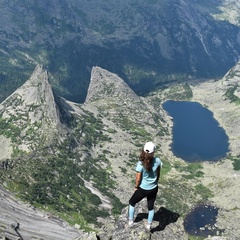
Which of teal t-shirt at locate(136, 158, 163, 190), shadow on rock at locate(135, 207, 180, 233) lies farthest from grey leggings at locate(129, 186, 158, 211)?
shadow on rock at locate(135, 207, 180, 233)

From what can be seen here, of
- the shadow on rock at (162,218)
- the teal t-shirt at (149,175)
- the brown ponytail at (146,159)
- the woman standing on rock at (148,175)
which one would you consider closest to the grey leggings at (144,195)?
the woman standing on rock at (148,175)

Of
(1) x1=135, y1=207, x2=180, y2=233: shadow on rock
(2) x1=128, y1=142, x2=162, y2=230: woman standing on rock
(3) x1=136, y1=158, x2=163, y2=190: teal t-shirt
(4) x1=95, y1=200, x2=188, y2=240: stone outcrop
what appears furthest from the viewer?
(1) x1=135, y1=207, x2=180, y2=233: shadow on rock

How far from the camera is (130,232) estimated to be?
1638 inches

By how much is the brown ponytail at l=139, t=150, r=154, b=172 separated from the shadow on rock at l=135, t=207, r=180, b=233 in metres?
8.50

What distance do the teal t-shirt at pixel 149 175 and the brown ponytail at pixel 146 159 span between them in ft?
1.34

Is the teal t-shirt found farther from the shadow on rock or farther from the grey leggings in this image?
the shadow on rock

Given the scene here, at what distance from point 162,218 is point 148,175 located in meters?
8.94

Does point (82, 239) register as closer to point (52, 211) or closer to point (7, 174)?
point (52, 211)

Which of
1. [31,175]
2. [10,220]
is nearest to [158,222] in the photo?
[10,220]

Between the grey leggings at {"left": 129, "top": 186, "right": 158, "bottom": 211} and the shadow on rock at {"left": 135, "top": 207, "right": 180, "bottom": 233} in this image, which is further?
the shadow on rock at {"left": 135, "top": 207, "right": 180, "bottom": 233}

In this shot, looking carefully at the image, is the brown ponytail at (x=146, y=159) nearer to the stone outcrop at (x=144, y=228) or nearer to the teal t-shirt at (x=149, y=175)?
the teal t-shirt at (x=149, y=175)

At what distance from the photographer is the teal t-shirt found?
38.5 m

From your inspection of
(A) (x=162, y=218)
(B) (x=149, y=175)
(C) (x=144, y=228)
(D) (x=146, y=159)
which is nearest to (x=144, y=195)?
(B) (x=149, y=175)

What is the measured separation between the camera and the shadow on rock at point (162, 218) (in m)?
43.7
